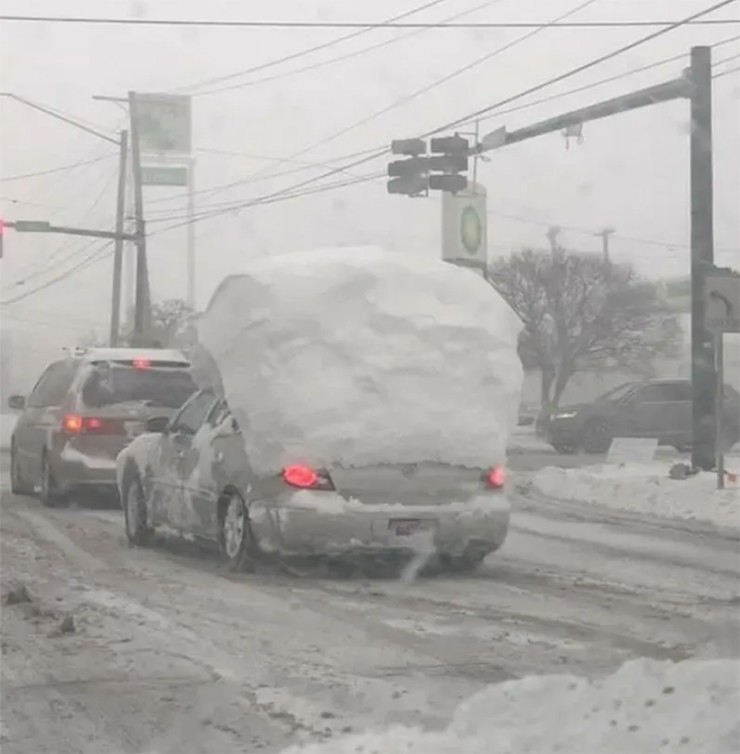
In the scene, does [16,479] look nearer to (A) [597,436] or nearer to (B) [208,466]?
(B) [208,466]

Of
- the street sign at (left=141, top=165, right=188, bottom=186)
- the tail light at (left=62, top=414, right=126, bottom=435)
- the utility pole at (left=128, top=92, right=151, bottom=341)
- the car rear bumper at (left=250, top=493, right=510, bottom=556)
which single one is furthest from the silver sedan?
the street sign at (left=141, top=165, right=188, bottom=186)

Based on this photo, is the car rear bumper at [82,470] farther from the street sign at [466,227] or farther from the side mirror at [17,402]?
the street sign at [466,227]

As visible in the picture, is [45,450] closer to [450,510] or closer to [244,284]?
[244,284]

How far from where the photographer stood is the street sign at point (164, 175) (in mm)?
28922

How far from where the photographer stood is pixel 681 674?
22.3 ft

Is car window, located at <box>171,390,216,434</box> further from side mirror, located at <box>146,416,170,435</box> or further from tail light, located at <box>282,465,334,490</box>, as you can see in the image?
tail light, located at <box>282,465,334,490</box>

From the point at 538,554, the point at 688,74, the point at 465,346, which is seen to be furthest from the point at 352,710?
the point at 688,74

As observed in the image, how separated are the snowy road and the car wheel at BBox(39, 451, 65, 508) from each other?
340 centimetres

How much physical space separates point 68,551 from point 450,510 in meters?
3.86

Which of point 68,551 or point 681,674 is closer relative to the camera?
point 681,674

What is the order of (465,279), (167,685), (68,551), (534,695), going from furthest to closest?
1. (68,551)
2. (465,279)
3. (167,685)
4. (534,695)

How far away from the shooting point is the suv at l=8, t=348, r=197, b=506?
54.3 ft

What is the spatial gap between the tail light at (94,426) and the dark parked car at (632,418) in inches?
575

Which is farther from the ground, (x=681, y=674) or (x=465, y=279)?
(x=465, y=279)
